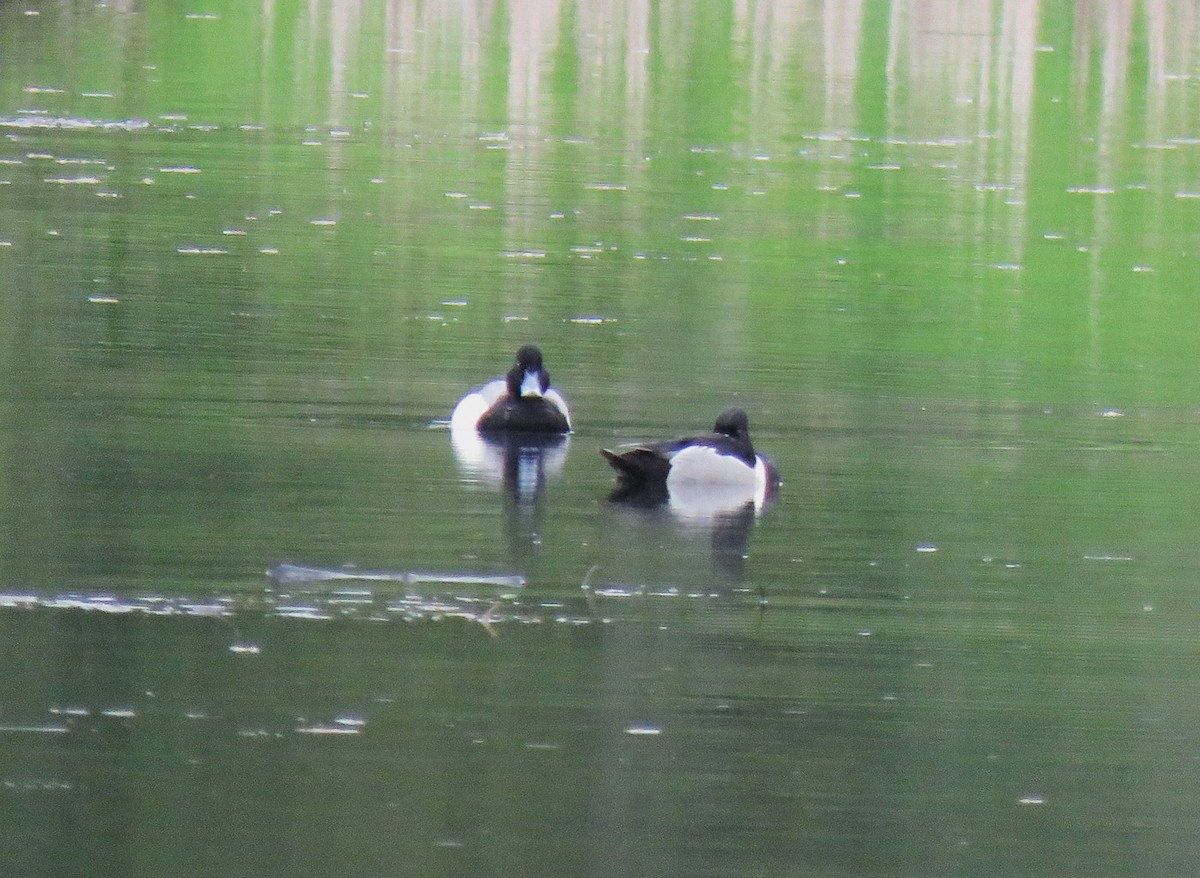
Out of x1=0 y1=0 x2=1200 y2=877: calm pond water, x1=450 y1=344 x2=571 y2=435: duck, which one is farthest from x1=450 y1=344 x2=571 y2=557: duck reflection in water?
x1=0 y1=0 x2=1200 y2=877: calm pond water

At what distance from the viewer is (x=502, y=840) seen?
744cm

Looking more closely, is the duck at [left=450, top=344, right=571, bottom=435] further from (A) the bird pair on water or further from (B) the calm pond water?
(A) the bird pair on water

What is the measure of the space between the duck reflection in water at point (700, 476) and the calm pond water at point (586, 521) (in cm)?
16

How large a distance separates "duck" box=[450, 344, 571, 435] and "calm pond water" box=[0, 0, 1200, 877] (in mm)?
245

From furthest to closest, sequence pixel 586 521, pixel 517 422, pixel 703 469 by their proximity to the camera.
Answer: pixel 517 422 < pixel 703 469 < pixel 586 521

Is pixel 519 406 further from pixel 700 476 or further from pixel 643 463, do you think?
pixel 700 476

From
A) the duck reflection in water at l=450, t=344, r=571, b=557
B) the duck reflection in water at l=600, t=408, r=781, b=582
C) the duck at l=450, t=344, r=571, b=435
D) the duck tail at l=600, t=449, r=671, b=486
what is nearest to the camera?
the duck reflection in water at l=600, t=408, r=781, b=582

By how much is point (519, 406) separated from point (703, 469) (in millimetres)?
1682

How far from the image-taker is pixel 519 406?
14.8 metres

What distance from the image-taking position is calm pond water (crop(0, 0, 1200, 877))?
7.81 m

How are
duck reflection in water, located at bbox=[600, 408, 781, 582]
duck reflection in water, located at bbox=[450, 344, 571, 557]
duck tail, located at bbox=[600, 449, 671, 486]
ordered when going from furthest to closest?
duck reflection in water, located at bbox=[450, 344, 571, 557], duck tail, located at bbox=[600, 449, 671, 486], duck reflection in water, located at bbox=[600, 408, 781, 582]

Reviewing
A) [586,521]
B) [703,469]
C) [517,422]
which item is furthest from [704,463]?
[517,422]

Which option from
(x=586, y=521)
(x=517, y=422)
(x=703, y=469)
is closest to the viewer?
(x=586, y=521)

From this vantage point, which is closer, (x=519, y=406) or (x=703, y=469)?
(x=703, y=469)
